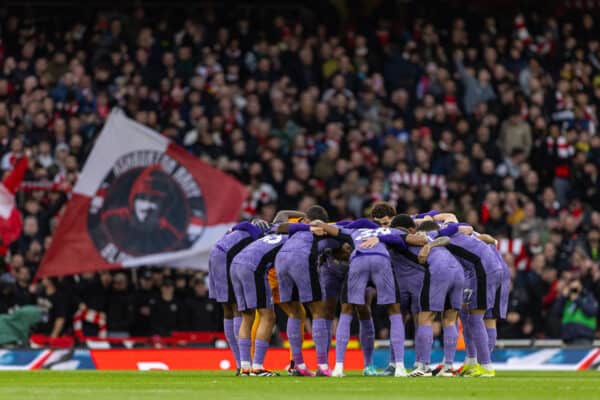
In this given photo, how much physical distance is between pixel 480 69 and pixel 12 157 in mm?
10924

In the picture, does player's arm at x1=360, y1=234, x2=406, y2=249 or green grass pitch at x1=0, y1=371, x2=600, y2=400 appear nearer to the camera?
green grass pitch at x1=0, y1=371, x2=600, y2=400

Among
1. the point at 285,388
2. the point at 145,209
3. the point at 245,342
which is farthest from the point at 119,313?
the point at 285,388

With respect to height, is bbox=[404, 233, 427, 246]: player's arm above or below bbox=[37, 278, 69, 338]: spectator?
above

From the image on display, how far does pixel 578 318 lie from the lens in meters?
28.2

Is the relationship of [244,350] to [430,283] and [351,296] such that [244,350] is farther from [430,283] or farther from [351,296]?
[430,283]

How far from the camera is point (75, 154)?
96.9 feet

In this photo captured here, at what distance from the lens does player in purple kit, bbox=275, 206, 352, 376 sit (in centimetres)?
2081

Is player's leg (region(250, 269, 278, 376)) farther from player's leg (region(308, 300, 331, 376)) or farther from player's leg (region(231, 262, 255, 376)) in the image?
player's leg (region(308, 300, 331, 376))

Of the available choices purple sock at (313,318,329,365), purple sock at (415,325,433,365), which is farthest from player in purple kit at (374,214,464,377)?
purple sock at (313,318,329,365)

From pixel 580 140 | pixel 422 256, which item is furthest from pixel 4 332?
pixel 580 140

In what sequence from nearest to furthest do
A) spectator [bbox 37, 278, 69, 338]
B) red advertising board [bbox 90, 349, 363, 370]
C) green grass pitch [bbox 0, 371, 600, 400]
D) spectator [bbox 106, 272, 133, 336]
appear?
green grass pitch [bbox 0, 371, 600, 400], red advertising board [bbox 90, 349, 363, 370], spectator [bbox 37, 278, 69, 338], spectator [bbox 106, 272, 133, 336]

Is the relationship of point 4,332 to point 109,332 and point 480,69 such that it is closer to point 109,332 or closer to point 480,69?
point 109,332

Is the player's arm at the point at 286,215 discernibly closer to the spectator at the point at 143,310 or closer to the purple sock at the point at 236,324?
the purple sock at the point at 236,324

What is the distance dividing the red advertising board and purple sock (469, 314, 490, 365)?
4.84m
